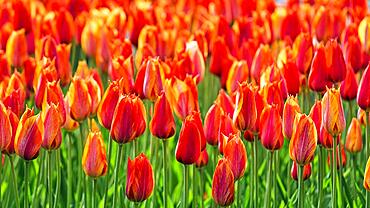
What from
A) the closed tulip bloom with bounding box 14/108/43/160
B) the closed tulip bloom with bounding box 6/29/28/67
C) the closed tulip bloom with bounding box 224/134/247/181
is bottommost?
the closed tulip bloom with bounding box 224/134/247/181

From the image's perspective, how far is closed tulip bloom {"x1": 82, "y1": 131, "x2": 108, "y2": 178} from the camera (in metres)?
3.15

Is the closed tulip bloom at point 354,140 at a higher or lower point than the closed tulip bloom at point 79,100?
lower

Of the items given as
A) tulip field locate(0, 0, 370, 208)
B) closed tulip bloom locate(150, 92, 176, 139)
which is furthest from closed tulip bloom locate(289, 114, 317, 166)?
closed tulip bloom locate(150, 92, 176, 139)

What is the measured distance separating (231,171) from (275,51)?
8.02ft

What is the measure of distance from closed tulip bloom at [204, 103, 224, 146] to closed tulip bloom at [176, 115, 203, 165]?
0.24 meters

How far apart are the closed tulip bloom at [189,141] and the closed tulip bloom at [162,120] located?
15 centimetres

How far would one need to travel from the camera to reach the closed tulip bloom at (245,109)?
10.6 ft

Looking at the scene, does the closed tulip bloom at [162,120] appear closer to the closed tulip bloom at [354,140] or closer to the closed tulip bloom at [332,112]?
the closed tulip bloom at [332,112]

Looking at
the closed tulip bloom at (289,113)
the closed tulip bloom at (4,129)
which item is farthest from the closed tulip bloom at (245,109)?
the closed tulip bloom at (4,129)

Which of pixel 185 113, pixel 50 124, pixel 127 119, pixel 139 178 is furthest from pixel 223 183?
pixel 50 124

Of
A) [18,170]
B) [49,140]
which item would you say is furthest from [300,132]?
[18,170]

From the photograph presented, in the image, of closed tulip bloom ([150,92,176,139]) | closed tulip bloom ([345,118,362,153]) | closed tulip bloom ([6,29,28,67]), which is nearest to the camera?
closed tulip bloom ([150,92,176,139])

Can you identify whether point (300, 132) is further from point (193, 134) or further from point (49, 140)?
point (49, 140)

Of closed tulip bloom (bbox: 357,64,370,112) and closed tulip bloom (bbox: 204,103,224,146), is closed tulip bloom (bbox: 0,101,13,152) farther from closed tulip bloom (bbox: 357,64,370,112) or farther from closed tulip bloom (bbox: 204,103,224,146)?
closed tulip bloom (bbox: 357,64,370,112)
